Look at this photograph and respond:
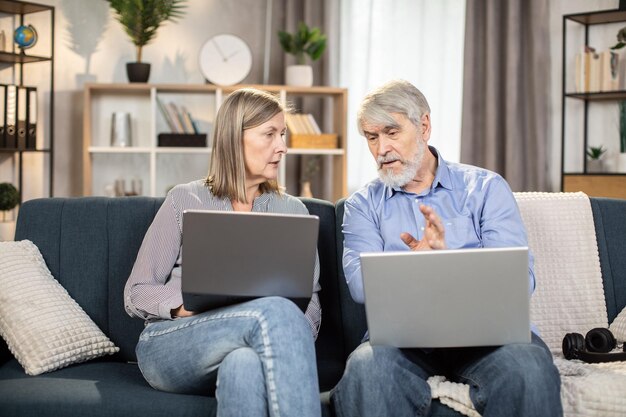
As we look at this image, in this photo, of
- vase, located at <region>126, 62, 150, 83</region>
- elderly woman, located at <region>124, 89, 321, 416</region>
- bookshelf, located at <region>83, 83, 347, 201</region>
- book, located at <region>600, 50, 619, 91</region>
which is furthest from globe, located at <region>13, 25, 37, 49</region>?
book, located at <region>600, 50, 619, 91</region>

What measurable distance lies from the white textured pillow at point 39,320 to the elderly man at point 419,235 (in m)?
0.70

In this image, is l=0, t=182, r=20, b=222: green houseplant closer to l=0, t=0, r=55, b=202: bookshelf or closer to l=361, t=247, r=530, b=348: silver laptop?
l=0, t=0, r=55, b=202: bookshelf

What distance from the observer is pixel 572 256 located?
2.49 metres

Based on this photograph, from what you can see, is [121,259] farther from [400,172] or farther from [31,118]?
[31,118]

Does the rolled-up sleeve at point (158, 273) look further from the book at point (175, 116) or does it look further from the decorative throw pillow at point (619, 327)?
the book at point (175, 116)

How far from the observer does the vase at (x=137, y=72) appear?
176 inches

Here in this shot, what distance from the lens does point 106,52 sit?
4785 millimetres

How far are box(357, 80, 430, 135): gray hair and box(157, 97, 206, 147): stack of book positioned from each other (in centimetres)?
239

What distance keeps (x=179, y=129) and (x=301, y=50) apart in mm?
794

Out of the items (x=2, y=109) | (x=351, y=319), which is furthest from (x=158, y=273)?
(x=2, y=109)

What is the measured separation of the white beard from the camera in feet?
7.30

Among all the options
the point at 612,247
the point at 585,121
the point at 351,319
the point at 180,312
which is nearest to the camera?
the point at 180,312

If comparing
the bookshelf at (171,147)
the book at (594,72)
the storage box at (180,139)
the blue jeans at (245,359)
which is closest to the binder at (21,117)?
the bookshelf at (171,147)

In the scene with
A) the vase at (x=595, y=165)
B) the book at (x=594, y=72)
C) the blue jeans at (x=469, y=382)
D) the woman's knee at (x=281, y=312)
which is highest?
the book at (x=594, y=72)
